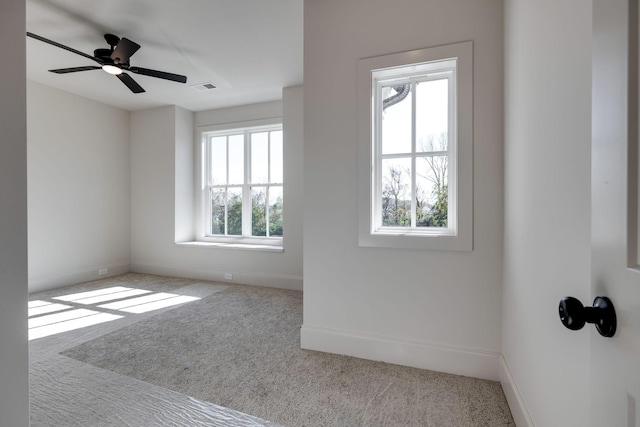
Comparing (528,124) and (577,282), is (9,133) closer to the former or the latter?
(577,282)

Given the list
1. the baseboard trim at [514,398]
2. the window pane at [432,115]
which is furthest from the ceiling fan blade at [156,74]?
the baseboard trim at [514,398]

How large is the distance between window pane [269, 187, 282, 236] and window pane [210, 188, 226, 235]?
0.92 meters

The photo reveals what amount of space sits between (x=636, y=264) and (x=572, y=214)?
0.63m

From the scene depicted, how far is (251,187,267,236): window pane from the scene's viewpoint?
190 inches

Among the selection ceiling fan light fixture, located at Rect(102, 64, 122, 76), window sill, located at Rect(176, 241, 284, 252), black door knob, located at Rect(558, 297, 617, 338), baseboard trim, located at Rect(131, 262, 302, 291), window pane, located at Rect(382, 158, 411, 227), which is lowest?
baseboard trim, located at Rect(131, 262, 302, 291)

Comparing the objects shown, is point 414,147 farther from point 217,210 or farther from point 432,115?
point 217,210

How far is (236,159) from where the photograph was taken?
16.5 ft

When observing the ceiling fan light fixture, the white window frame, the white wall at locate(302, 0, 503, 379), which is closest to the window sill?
the white wall at locate(302, 0, 503, 379)

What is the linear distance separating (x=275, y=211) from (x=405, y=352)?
3.13m

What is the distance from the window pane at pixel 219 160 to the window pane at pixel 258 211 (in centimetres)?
65

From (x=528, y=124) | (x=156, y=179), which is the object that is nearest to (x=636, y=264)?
(x=528, y=124)

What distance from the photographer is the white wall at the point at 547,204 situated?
0.93 m

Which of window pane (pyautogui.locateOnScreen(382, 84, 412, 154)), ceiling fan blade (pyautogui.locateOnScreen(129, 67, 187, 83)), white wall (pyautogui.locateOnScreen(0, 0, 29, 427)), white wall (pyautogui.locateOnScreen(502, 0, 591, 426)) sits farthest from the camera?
ceiling fan blade (pyautogui.locateOnScreen(129, 67, 187, 83))

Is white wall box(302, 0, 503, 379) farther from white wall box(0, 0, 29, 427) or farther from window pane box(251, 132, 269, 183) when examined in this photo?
window pane box(251, 132, 269, 183)
